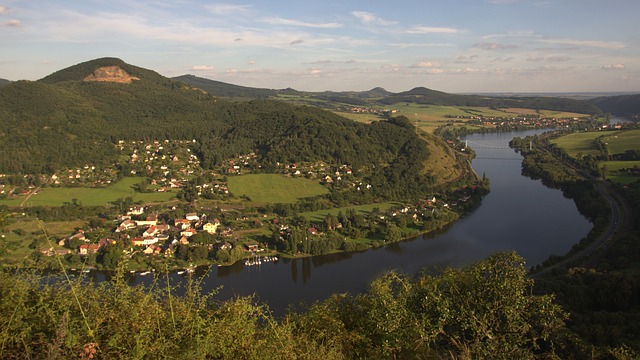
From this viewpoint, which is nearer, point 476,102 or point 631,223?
point 631,223

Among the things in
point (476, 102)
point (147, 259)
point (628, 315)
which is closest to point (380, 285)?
point (628, 315)

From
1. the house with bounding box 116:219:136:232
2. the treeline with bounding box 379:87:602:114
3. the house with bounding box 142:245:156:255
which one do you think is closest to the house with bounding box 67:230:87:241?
the house with bounding box 116:219:136:232

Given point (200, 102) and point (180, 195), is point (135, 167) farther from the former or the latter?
point (200, 102)

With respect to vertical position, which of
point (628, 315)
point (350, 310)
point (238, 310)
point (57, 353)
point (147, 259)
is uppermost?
point (57, 353)

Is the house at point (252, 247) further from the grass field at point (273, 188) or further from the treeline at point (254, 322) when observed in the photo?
the treeline at point (254, 322)

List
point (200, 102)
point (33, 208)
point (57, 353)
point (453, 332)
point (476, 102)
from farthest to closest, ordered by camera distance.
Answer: point (476, 102) < point (200, 102) < point (33, 208) < point (453, 332) < point (57, 353)

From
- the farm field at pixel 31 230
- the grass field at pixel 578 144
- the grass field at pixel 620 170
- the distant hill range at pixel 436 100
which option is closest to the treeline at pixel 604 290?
the grass field at pixel 620 170
